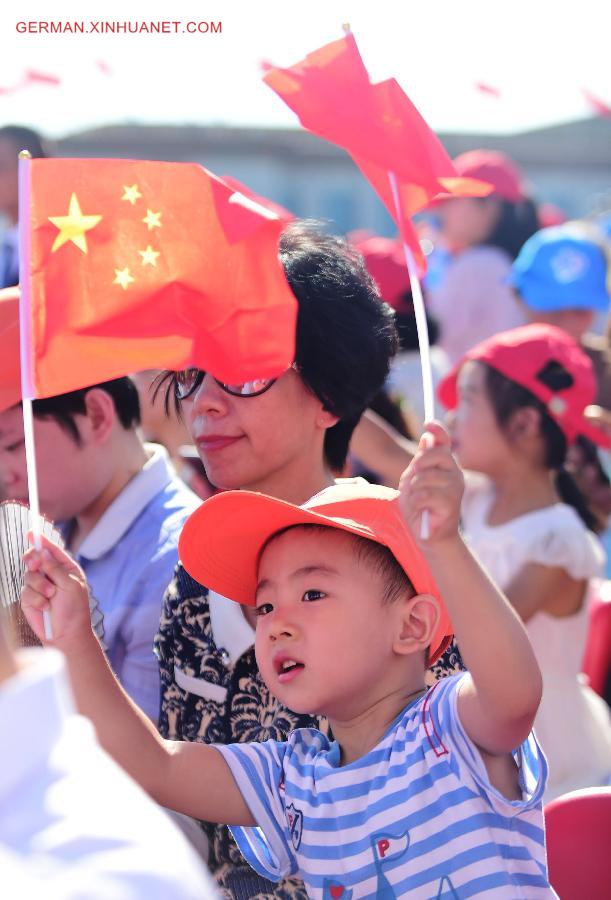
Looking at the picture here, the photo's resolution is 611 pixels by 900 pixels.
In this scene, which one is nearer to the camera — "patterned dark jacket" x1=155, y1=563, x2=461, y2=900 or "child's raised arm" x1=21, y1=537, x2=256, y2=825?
"child's raised arm" x1=21, y1=537, x2=256, y2=825

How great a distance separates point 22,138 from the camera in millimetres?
5375

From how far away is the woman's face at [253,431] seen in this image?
2.22 m

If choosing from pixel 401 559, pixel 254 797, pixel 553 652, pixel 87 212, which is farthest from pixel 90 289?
pixel 553 652

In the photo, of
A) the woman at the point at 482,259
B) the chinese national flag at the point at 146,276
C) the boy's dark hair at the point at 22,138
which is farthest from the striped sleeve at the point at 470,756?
the woman at the point at 482,259

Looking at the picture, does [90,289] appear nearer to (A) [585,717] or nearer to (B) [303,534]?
(B) [303,534]

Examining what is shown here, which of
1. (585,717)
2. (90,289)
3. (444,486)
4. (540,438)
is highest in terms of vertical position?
(90,289)

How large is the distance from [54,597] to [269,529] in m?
0.32

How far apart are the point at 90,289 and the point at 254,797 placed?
2.43 feet

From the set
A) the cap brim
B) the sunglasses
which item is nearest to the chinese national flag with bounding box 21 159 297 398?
the sunglasses

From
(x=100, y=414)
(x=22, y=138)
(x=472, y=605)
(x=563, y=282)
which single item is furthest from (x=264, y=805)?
(x=22, y=138)

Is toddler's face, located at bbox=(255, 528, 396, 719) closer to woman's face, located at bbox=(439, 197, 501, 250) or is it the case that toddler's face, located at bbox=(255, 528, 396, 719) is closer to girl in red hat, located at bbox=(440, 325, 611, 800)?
girl in red hat, located at bbox=(440, 325, 611, 800)

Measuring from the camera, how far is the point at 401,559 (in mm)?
1874

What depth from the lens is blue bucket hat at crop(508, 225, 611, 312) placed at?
5.32 metres

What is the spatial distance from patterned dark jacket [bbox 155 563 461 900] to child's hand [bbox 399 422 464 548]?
57 centimetres
